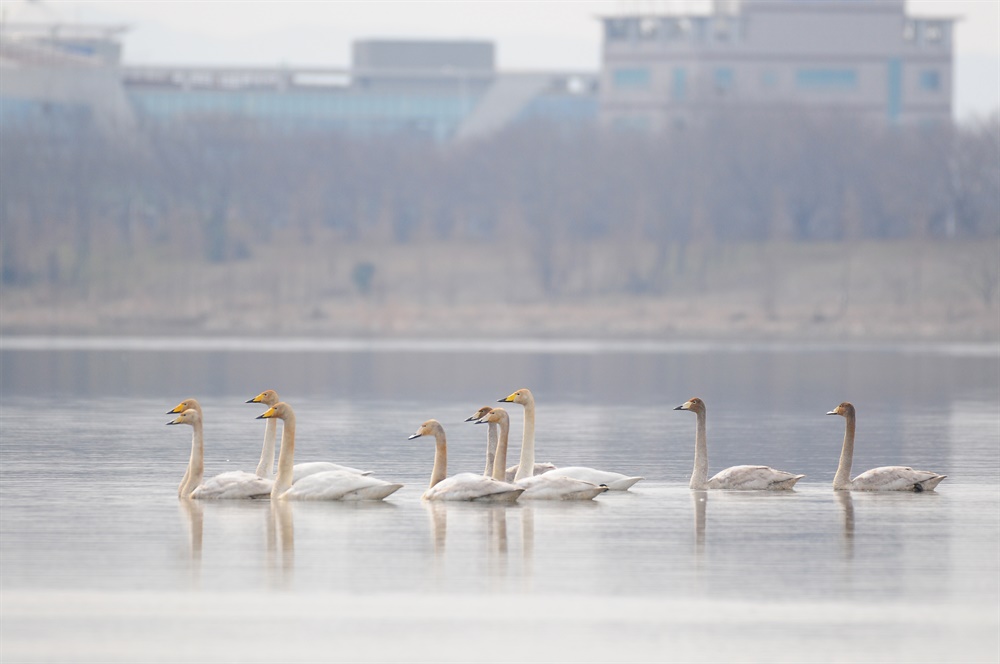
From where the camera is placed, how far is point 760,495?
21109 mm

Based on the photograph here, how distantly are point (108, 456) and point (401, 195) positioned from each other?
8533cm

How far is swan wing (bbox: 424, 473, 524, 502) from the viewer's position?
1947 centimetres

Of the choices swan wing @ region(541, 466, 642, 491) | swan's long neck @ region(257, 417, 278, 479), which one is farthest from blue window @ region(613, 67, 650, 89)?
swan's long neck @ region(257, 417, 278, 479)

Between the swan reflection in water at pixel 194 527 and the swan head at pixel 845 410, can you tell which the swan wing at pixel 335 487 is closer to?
the swan reflection in water at pixel 194 527

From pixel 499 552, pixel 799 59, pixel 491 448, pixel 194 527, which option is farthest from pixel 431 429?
pixel 799 59

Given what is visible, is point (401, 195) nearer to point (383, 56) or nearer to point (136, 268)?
point (136, 268)

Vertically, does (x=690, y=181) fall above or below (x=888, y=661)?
above

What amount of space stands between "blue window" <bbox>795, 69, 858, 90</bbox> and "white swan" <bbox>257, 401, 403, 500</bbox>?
92.1m

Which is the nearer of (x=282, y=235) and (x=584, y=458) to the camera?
(x=584, y=458)

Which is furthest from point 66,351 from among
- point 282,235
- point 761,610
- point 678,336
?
point 761,610

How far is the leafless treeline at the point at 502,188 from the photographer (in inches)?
3686

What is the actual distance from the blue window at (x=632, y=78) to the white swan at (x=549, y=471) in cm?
9128

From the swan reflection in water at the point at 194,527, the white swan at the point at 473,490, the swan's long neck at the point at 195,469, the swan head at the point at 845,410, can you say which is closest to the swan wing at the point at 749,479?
the swan head at the point at 845,410

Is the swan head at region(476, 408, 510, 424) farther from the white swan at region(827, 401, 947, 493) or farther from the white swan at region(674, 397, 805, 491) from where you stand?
the white swan at region(827, 401, 947, 493)
